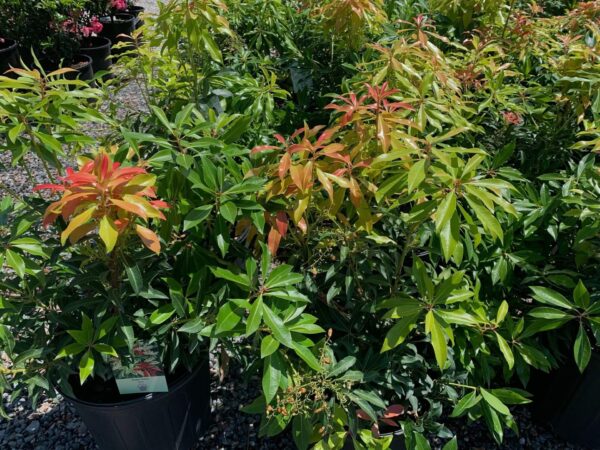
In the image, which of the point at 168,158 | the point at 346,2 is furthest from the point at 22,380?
the point at 346,2

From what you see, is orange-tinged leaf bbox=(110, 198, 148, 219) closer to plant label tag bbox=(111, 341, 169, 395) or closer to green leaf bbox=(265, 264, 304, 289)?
green leaf bbox=(265, 264, 304, 289)

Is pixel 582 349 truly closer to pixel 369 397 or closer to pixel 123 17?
pixel 369 397

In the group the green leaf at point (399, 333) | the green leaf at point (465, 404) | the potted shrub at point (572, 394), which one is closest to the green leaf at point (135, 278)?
the green leaf at point (399, 333)

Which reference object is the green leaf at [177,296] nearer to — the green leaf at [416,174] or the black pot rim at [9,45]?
the green leaf at [416,174]

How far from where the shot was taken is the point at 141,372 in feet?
4.92

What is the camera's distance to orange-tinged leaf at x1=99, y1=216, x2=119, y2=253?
3.36ft

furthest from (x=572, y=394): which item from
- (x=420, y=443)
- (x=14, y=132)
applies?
(x=14, y=132)

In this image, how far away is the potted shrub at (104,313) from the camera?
1.14m

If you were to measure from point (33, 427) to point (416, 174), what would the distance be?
1904mm

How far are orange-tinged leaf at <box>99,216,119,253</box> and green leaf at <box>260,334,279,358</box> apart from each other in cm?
44

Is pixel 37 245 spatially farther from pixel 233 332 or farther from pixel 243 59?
pixel 243 59

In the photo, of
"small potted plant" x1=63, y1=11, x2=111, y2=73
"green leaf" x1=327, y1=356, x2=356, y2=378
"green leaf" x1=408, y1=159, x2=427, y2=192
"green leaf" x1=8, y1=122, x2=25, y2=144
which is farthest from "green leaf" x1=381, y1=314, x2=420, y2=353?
"small potted plant" x1=63, y1=11, x2=111, y2=73

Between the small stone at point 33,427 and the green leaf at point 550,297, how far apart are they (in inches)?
79.3

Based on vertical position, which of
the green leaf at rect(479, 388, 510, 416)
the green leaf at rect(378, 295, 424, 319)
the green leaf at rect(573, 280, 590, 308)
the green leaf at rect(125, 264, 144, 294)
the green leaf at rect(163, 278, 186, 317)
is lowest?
the green leaf at rect(479, 388, 510, 416)
